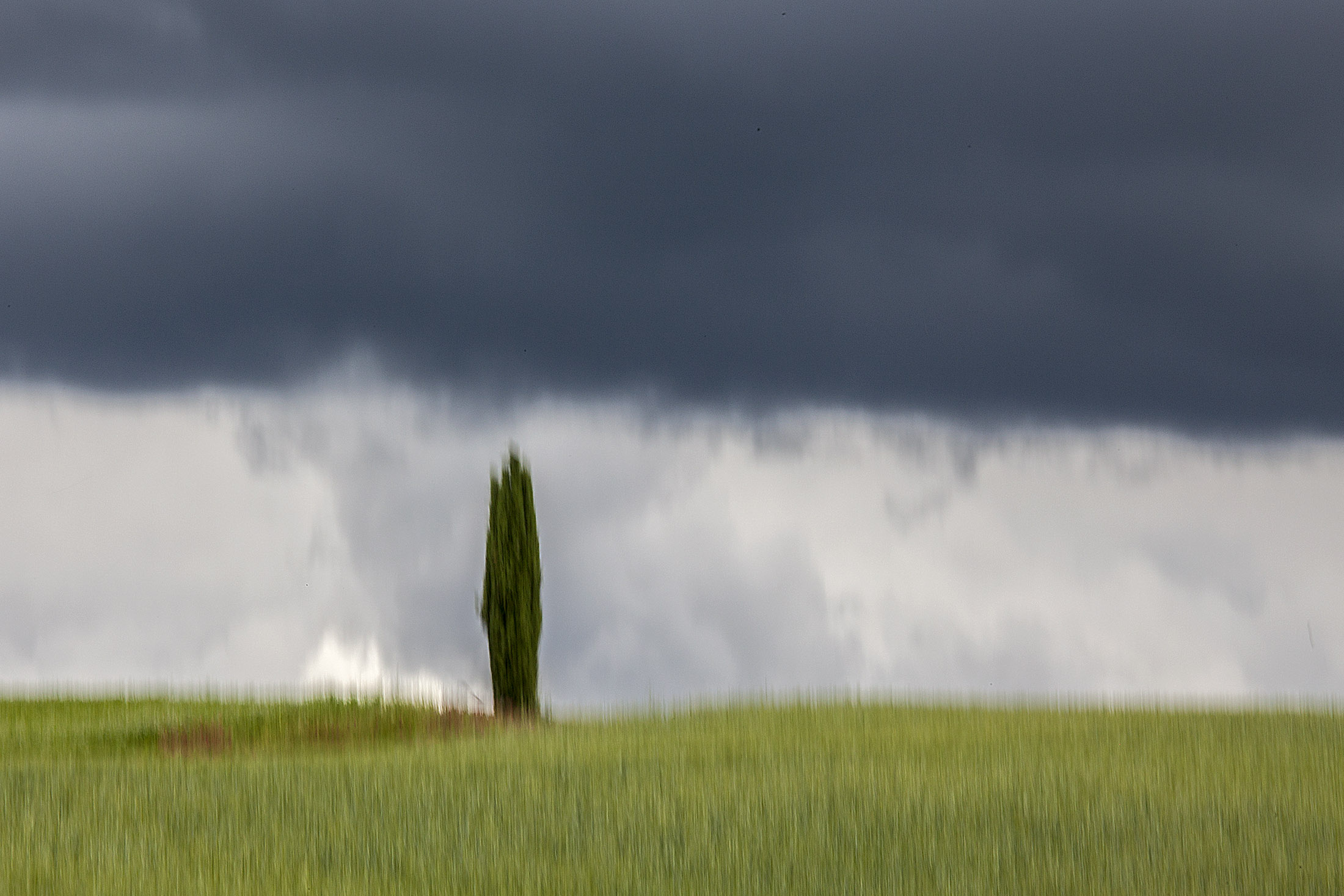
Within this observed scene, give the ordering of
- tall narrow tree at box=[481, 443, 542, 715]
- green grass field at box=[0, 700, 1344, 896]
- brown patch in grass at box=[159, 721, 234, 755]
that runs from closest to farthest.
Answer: green grass field at box=[0, 700, 1344, 896] → brown patch in grass at box=[159, 721, 234, 755] → tall narrow tree at box=[481, 443, 542, 715]

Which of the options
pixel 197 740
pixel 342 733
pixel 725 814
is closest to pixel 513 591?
pixel 342 733

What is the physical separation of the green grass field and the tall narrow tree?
3883 mm

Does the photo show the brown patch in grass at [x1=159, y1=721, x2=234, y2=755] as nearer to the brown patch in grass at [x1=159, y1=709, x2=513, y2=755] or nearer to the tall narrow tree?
the brown patch in grass at [x1=159, y1=709, x2=513, y2=755]

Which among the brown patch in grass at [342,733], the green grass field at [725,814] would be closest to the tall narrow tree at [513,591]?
the brown patch in grass at [342,733]

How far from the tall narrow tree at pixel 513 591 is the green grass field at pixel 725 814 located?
153 inches

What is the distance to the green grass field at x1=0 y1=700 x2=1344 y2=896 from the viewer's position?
9.16m

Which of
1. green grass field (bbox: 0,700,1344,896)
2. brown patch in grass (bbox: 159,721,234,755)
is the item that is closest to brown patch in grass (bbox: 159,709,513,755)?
brown patch in grass (bbox: 159,721,234,755)

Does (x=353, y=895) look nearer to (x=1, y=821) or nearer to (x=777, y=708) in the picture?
(x=1, y=821)

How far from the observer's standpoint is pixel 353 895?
8.66 m

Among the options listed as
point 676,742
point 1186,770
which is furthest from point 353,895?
point 1186,770

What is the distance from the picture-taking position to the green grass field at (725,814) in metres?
9.16

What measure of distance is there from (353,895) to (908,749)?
6931mm

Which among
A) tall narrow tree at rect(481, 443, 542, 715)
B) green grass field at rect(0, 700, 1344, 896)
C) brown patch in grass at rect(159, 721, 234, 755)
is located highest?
tall narrow tree at rect(481, 443, 542, 715)

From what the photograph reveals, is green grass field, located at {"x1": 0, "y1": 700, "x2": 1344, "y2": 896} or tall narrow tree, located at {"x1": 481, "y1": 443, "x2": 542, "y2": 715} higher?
tall narrow tree, located at {"x1": 481, "y1": 443, "x2": 542, "y2": 715}
